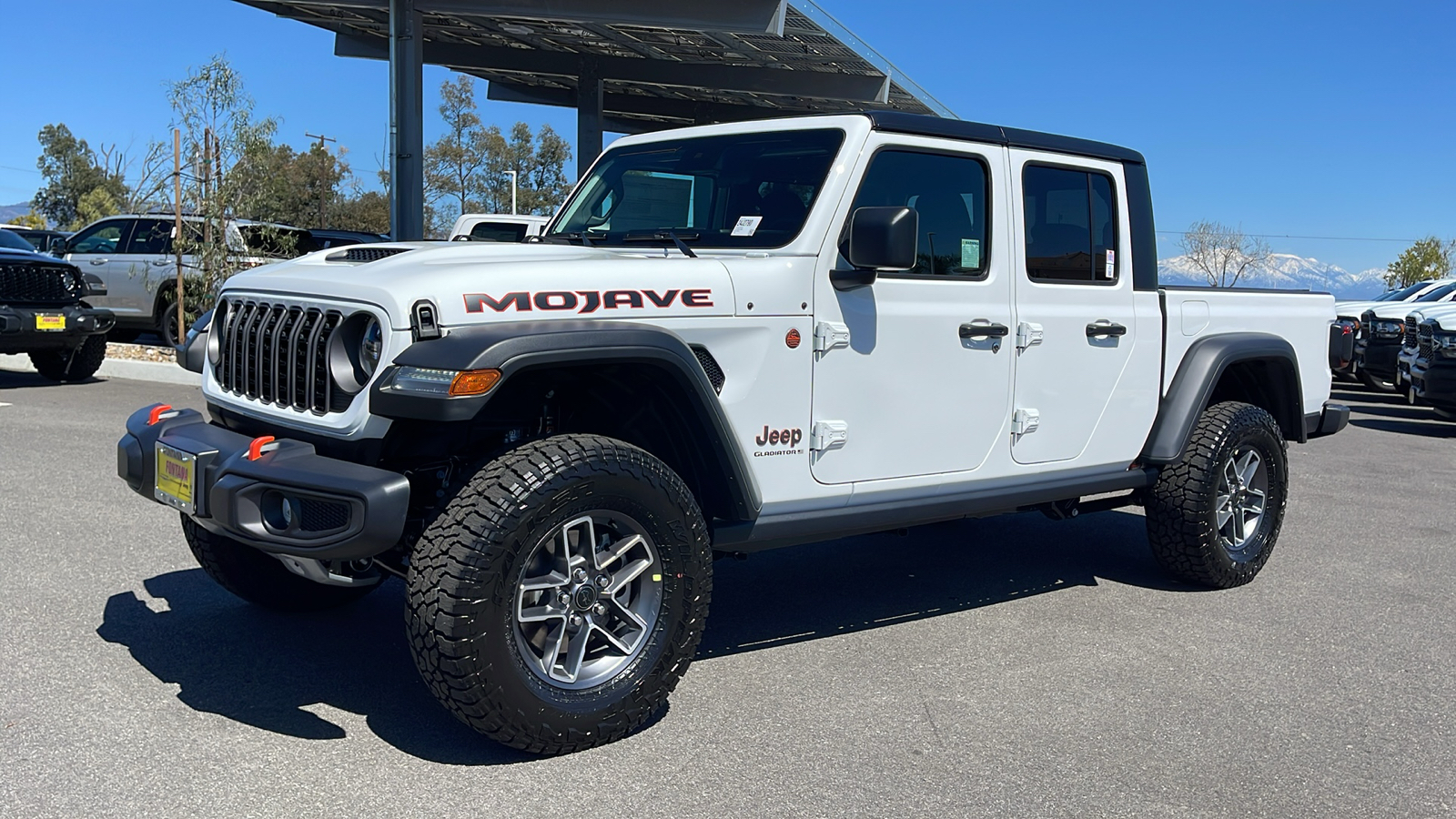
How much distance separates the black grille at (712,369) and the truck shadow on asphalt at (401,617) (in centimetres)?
116

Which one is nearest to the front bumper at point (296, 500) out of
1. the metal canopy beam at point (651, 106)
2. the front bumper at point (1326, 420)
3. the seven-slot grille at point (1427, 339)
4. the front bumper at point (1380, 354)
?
the front bumper at point (1326, 420)

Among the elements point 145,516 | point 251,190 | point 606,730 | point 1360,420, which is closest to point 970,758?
point 606,730

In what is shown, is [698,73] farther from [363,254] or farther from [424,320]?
[424,320]

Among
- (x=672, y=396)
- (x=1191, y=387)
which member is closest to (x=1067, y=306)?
(x=1191, y=387)

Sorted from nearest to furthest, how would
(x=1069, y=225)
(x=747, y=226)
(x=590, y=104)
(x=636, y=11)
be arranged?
(x=747, y=226) < (x=1069, y=225) < (x=636, y=11) < (x=590, y=104)

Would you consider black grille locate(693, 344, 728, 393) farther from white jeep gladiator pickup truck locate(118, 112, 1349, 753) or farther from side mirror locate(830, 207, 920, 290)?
side mirror locate(830, 207, 920, 290)

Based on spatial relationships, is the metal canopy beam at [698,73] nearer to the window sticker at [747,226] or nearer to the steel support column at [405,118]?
the steel support column at [405,118]

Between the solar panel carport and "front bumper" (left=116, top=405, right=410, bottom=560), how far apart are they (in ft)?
62.3

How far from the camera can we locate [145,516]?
6.50 meters

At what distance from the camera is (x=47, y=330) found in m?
11.9

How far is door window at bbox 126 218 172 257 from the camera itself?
15.8 meters

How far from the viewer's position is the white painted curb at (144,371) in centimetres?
1327

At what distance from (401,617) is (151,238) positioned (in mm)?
12911

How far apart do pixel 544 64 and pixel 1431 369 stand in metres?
22.1
